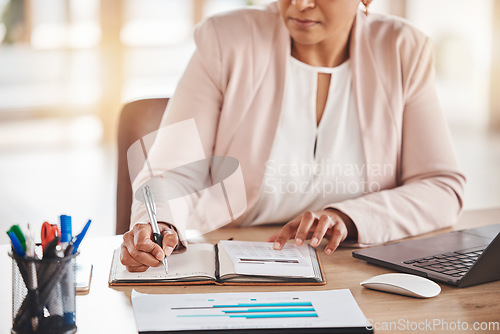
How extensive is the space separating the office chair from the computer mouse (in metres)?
0.81

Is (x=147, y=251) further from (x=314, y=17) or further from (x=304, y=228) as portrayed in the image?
(x=314, y=17)

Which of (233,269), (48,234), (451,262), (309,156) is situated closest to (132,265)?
(233,269)

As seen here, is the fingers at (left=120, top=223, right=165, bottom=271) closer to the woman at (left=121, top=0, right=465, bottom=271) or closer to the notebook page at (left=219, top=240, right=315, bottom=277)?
the notebook page at (left=219, top=240, right=315, bottom=277)

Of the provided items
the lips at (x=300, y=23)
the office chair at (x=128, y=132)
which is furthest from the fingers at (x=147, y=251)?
the lips at (x=300, y=23)

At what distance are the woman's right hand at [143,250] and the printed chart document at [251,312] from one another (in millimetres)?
107

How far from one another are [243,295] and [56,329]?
29 centimetres

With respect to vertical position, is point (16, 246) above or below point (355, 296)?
above

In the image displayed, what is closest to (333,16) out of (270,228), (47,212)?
(270,228)

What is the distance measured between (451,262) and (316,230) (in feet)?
0.85

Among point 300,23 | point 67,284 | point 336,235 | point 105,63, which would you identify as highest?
point 300,23

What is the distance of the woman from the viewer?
1596 mm

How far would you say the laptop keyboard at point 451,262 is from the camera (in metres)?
1.14

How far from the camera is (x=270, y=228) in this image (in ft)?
4.87

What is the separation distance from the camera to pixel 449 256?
1.22 meters
